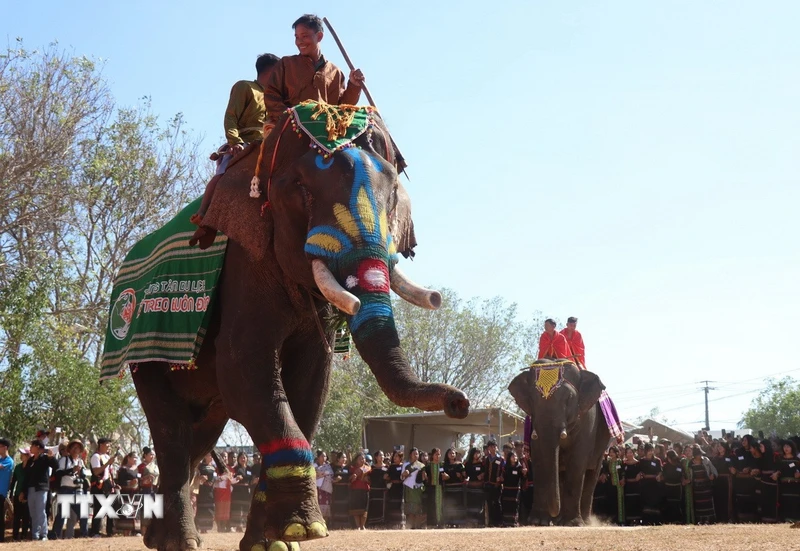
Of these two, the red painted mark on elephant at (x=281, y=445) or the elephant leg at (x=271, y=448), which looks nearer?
the elephant leg at (x=271, y=448)

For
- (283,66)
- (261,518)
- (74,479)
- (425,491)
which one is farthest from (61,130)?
(261,518)

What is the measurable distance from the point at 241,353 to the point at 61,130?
18.5 meters

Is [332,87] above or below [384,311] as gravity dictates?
above

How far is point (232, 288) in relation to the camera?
6.75 metres

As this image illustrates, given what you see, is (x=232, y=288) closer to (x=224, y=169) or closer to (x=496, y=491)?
(x=224, y=169)

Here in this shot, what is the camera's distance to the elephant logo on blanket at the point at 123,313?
8258 millimetres

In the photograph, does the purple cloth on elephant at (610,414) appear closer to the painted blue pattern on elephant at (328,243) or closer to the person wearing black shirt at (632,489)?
the person wearing black shirt at (632,489)

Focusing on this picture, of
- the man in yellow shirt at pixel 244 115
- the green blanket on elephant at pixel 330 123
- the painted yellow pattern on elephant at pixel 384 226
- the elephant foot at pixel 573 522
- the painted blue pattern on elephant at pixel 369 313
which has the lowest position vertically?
the elephant foot at pixel 573 522


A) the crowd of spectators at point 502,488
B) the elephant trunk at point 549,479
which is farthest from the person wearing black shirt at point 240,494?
the elephant trunk at point 549,479

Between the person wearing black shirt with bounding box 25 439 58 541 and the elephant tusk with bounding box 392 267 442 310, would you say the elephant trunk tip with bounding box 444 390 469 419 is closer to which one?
the elephant tusk with bounding box 392 267 442 310

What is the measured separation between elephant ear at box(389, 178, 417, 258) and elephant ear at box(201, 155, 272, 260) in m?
0.81

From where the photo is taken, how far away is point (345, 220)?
5910mm

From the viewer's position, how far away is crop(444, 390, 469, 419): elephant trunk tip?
4641 mm

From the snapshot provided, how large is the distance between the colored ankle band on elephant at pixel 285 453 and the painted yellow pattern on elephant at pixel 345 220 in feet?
4.15
